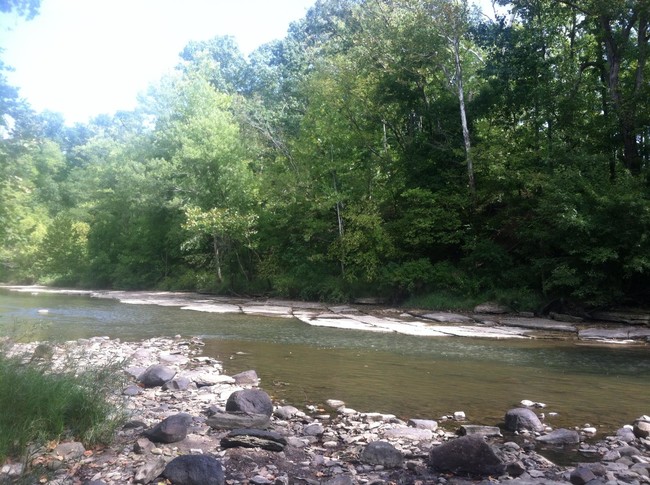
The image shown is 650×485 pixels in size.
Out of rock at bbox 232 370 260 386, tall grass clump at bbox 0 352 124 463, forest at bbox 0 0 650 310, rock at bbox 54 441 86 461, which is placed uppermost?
forest at bbox 0 0 650 310

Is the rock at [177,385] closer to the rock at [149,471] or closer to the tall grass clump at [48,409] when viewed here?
the tall grass clump at [48,409]

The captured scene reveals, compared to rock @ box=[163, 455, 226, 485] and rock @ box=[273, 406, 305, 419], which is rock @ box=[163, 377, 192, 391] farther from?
rock @ box=[163, 455, 226, 485]

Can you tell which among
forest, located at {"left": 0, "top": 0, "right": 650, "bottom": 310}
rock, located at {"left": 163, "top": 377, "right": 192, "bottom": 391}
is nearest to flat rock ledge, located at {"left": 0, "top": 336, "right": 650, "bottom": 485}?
rock, located at {"left": 163, "top": 377, "right": 192, "bottom": 391}

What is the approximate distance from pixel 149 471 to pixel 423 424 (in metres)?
3.36

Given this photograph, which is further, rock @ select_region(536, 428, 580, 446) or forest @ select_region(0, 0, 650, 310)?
forest @ select_region(0, 0, 650, 310)

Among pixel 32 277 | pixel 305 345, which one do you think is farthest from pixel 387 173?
pixel 32 277

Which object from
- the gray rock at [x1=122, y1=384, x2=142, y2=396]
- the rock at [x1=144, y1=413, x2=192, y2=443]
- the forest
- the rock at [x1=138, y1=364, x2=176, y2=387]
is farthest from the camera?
the forest

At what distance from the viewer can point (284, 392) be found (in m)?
8.28

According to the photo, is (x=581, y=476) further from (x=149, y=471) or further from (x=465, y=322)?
(x=465, y=322)

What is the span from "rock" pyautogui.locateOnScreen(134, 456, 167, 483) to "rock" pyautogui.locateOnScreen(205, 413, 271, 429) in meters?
1.40

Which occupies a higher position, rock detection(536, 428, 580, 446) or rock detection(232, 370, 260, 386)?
rock detection(536, 428, 580, 446)

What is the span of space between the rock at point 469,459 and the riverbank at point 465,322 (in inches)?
393

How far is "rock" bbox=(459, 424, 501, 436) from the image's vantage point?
6324mm

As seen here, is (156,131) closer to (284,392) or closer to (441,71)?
(441,71)
